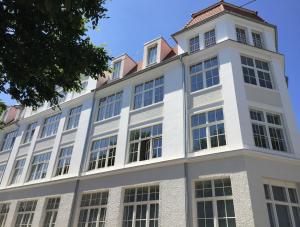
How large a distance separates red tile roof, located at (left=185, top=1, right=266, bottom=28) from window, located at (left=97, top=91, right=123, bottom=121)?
22.2 ft

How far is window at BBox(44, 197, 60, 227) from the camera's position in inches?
688

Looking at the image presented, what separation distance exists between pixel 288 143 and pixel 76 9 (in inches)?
436

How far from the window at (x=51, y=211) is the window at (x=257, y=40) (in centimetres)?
1557

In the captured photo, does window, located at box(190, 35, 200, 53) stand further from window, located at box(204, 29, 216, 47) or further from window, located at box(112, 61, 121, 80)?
window, located at box(112, 61, 121, 80)

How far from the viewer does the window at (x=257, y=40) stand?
1619 centimetres

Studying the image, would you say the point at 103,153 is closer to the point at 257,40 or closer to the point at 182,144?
the point at 182,144

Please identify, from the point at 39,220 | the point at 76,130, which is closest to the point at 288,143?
the point at 76,130

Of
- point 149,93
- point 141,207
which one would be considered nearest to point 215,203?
point 141,207

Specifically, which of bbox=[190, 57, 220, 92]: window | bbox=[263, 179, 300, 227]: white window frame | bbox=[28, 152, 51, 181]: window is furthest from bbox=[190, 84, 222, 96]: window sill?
bbox=[28, 152, 51, 181]: window

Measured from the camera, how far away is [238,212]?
429 inches

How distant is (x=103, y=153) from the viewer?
17484 millimetres

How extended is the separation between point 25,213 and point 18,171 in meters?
4.86

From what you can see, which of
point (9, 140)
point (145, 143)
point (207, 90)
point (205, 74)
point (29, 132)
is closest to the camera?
point (207, 90)

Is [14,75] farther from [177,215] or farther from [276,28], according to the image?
[276,28]
